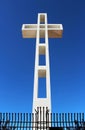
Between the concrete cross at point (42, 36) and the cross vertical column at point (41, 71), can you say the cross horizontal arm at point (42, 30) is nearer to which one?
the concrete cross at point (42, 36)

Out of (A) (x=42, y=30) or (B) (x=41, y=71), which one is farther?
(A) (x=42, y=30)

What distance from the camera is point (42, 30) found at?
2442cm

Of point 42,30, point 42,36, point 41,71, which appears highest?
point 42,30

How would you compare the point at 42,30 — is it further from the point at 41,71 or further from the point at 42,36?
the point at 41,71

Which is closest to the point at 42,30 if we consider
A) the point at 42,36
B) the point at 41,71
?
the point at 42,36

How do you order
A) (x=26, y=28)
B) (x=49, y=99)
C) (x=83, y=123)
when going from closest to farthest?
(x=83, y=123), (x=49, y=99), (x=26, y=28)

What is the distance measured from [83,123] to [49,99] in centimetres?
723

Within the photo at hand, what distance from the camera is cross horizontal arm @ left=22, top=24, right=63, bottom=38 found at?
24359 millimetres

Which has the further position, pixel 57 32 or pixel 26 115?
pixel 57 32

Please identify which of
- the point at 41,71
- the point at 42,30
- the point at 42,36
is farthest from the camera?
the point at 42,36

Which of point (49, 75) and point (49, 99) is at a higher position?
point (49, 75)

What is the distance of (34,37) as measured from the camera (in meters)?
25.1

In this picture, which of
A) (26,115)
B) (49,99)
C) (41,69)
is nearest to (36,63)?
(41,69)

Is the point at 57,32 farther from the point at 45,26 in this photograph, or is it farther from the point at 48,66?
the point at 48,66
